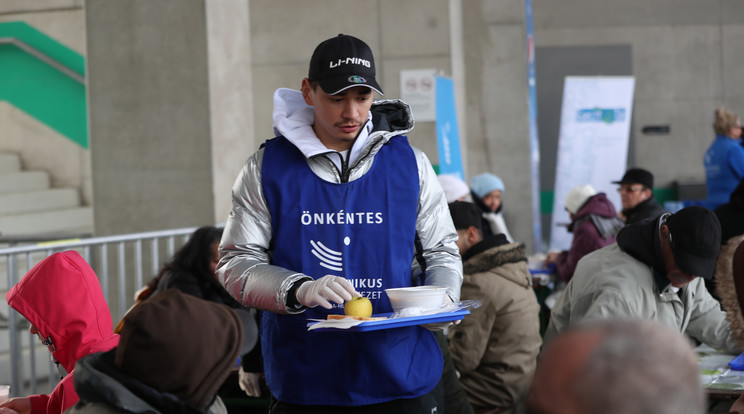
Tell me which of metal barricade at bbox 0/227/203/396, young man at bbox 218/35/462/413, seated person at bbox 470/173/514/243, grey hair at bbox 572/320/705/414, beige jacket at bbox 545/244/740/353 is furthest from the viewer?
seated person at bbox 470/173/514/243

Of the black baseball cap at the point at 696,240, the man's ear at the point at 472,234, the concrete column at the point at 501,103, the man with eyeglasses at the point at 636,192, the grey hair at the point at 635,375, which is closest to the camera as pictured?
the grey hair at the point at 635,375

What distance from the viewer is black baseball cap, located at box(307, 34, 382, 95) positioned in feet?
7.18

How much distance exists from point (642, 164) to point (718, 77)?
5.15ft

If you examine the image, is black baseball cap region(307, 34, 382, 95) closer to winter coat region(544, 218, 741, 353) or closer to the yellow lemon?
the yellow lemon

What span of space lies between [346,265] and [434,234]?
276 mm

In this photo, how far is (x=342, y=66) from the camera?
2199mm

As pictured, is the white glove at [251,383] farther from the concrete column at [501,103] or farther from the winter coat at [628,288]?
the concrete column at [501,103]

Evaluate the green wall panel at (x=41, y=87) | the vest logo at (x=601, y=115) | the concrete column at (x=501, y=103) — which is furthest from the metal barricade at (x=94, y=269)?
the concrete column at (x=501, y=103)

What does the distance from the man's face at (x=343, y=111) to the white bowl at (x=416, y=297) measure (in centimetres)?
44

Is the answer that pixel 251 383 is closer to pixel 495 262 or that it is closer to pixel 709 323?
pixel 495 262

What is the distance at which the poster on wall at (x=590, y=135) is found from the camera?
29.6 feet

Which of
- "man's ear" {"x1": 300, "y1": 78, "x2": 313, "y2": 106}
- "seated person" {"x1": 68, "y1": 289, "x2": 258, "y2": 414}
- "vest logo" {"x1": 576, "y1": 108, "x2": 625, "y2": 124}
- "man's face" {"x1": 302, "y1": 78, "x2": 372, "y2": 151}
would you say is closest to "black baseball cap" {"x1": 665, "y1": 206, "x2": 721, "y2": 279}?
"man's face" {"x1": 302, "y1": 78, "x2": 372, "y2": 151}

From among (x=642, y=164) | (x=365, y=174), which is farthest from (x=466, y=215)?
(x=642, y=164)

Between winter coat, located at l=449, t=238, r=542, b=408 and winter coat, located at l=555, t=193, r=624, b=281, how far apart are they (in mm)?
2121
